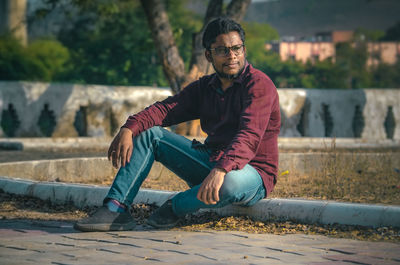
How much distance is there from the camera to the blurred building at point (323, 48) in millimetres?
107331

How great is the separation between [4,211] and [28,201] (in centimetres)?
44

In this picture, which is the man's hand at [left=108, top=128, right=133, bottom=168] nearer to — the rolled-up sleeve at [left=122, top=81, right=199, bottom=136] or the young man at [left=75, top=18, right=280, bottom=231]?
the young man at [left=75, top=18, right=280, bottom=231]

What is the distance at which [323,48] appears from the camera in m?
120

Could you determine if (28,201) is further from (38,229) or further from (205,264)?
(205,264)

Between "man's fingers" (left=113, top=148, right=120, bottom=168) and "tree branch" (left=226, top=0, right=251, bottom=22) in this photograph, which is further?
"tree branch" (left=226, top=0, right=251, bottom=22)

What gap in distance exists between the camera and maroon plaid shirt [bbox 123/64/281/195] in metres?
4.35

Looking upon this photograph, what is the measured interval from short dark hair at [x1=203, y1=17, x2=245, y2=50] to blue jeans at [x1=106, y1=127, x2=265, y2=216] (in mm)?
690

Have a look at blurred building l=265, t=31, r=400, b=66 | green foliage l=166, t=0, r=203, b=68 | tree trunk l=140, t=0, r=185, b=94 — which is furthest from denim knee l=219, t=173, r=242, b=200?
blurred building l=265, t=31, r=400, b=66

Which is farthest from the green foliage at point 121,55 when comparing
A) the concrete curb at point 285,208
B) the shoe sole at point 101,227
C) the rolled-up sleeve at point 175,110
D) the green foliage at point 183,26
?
the shoe sole at point 101,227

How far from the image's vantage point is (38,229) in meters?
4.71

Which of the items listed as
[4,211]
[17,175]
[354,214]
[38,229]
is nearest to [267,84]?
[354,214]

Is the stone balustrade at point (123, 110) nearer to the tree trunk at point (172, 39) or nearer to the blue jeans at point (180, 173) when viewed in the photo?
the tree trunk at point (172, 39)

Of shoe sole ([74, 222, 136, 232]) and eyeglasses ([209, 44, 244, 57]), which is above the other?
eyeglasses ([209, 44, 244, 57])

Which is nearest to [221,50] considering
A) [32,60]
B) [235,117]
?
[235,117]
